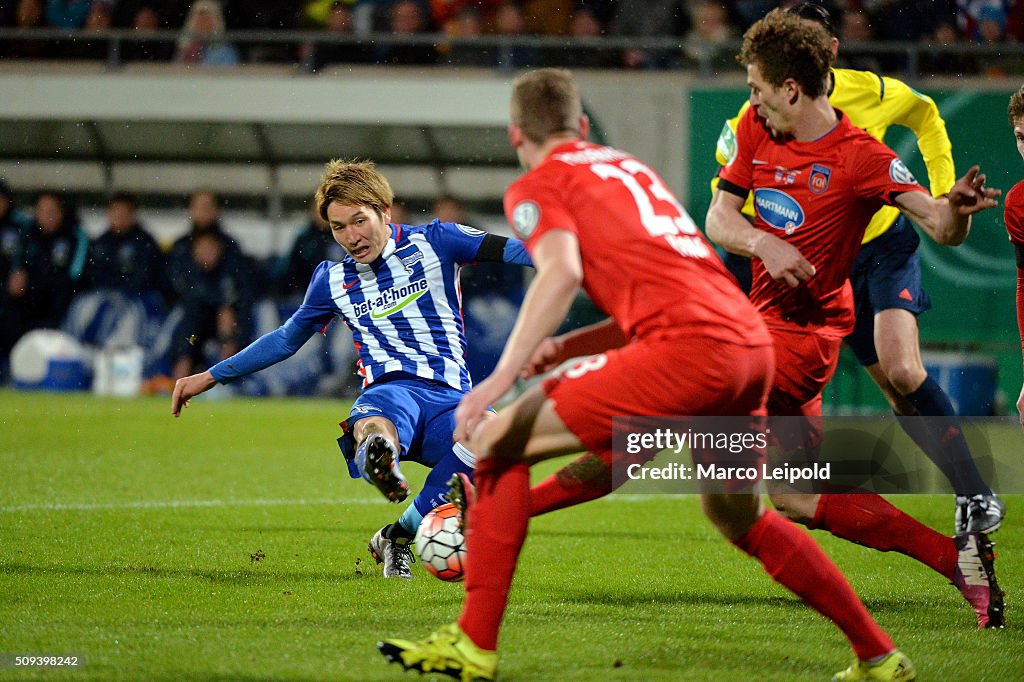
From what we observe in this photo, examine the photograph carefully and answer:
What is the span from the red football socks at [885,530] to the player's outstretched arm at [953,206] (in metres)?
1.05

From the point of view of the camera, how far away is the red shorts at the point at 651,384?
3369mm

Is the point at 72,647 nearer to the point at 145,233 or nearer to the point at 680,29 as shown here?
the point at 145,233

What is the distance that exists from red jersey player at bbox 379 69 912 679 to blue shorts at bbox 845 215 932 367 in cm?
239

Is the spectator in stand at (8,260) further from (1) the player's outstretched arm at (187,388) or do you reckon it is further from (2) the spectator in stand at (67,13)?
(1) the player's outstretched arm at (187,388)

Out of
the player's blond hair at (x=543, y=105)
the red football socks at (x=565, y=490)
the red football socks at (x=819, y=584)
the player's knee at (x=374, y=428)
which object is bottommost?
the red football socks at (x=819, y=584)

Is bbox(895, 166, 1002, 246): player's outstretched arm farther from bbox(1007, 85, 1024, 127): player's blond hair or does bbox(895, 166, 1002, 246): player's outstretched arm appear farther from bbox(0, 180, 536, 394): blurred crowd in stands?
bbox(0, 180, 536, 394): blurred crowd in stands

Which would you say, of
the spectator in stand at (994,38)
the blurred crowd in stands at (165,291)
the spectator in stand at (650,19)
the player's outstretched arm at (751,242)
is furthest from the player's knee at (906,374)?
the spectator in stand at (650,19)

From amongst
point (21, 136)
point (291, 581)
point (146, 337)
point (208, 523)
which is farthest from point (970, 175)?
point (21, 136)

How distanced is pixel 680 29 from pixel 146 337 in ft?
23.5

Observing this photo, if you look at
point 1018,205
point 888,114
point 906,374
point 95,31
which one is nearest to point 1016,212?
point 1018,205

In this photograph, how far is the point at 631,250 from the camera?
3.41 m

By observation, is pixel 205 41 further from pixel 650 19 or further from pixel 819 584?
pixel 819 584

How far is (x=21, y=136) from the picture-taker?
16.5 m

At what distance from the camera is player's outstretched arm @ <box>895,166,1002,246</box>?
12.6 feet
